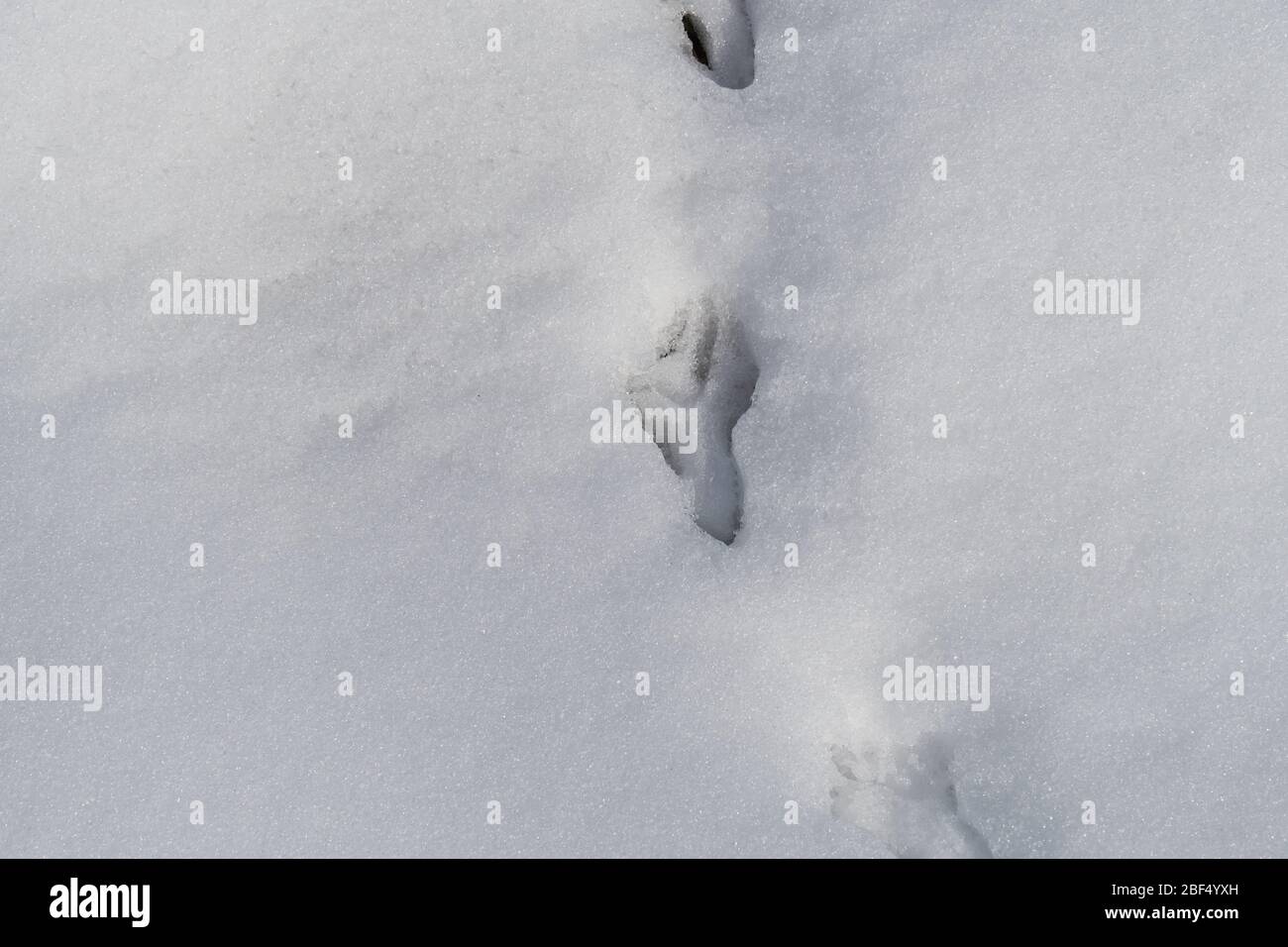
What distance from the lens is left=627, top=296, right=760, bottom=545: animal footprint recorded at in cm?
435

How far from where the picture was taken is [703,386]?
4.45 metres

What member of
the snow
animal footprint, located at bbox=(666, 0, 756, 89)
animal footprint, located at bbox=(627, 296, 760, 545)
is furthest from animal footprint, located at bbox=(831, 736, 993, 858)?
animal footprint, located at bbox=(666, 0, 756, 89)

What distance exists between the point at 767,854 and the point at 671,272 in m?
2.03

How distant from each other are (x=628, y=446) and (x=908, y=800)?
1527 mm

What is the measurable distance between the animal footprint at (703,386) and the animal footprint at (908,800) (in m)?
1.05

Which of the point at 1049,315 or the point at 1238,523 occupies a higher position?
the point at 1049,315

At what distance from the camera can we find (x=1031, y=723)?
410cm

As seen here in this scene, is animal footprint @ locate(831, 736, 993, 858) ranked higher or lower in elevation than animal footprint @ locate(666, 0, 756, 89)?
lower

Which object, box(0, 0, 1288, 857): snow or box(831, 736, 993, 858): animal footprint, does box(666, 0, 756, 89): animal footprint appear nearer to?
box(0, 0, 1288, 857): snow

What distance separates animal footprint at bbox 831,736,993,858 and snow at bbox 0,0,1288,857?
2 cm
